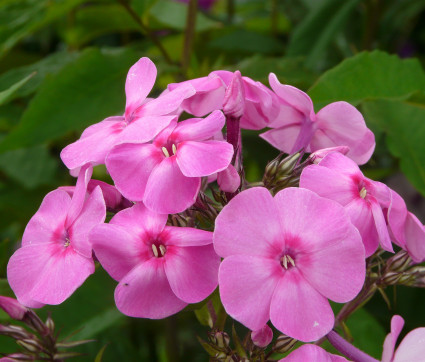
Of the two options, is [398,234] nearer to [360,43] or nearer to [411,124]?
[411,124]

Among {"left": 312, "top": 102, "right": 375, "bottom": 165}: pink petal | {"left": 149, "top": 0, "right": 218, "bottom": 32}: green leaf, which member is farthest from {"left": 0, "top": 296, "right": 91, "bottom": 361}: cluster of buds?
{"left": 149, "top": 0, "right": 218, "bottom": 32}: green leaf

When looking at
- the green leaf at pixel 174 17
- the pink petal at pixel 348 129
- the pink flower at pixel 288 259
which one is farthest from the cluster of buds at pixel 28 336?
the green leaf at pixel 174 17

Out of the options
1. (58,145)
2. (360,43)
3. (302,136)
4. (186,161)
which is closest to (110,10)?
(58,145)

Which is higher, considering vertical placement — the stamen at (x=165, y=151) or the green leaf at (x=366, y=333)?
the stamen at (x=165, y=151)

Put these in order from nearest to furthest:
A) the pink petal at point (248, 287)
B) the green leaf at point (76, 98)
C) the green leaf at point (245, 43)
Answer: the pink petal at point (248, 287) → the green leaf at point (76, 98) → the green leaf at point (245, 43)

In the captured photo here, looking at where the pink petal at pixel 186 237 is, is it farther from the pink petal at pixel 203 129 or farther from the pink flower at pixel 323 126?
the pink flower at pixel 323 126

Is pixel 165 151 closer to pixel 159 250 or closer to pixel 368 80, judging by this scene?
pixel 159 250
